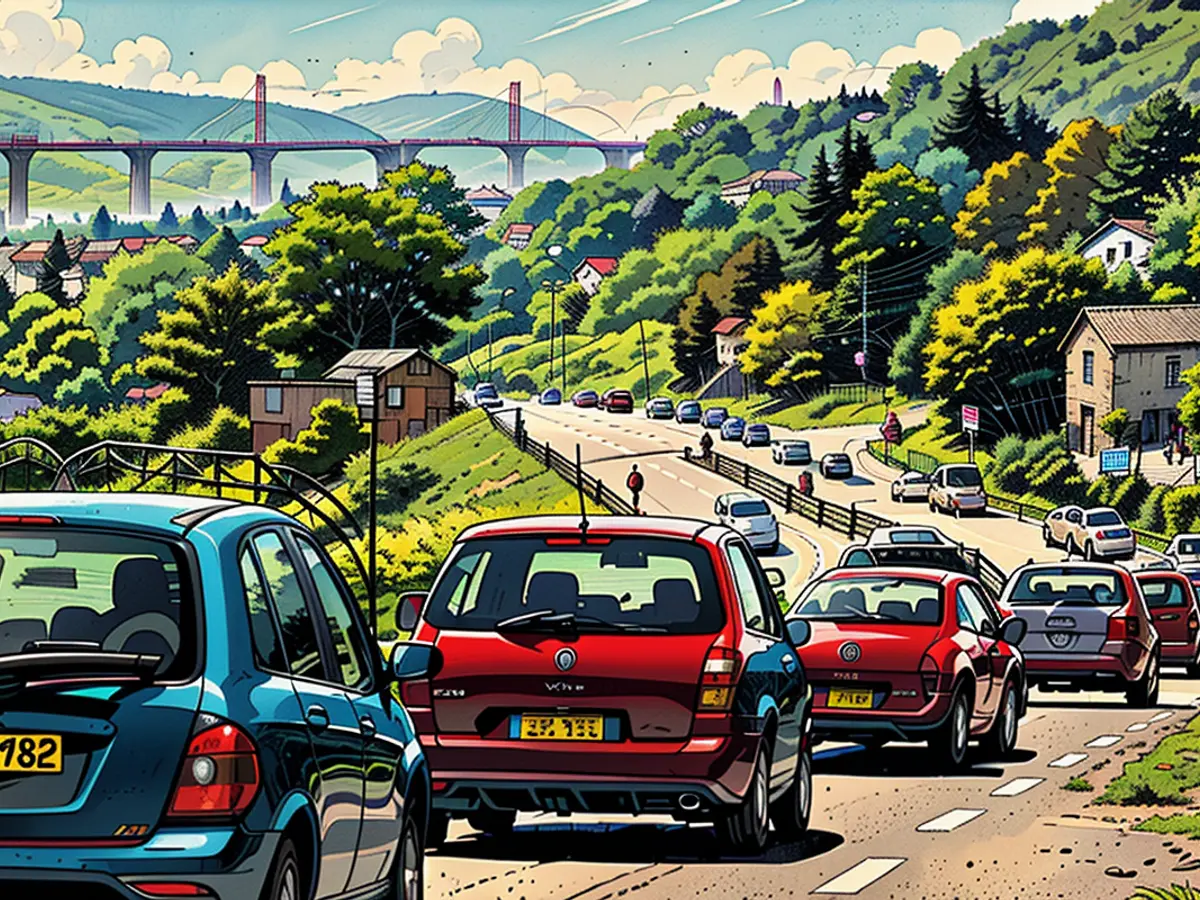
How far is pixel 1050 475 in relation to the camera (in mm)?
122375

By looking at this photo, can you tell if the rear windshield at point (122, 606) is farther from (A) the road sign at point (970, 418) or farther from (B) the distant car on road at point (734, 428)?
(B) the distant car on road at point (734, 428)

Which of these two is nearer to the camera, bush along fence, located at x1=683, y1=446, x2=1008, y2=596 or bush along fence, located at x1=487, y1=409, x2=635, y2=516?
bush along fence, located at x1=683, y1=446, x2=1008, y2=596

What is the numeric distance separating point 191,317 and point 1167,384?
54.8 metres

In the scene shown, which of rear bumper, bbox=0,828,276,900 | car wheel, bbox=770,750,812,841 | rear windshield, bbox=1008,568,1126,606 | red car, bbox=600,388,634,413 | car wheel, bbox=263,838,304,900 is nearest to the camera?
rear bumper, bbox=0,828,276,900

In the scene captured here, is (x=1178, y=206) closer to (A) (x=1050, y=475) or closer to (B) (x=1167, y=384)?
(B) (x=1167, y=384)

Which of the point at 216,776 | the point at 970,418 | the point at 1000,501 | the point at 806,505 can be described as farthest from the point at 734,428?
the point at 216,776

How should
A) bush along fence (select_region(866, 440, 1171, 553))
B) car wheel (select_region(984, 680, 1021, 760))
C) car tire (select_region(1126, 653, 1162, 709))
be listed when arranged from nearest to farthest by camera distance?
car wheel (select_region(984, 680, 1021, 760)) < car tire (select_region(1126, 653, 1162, 709)) < bush along fence (select_region(866, 440, 1171, 553))

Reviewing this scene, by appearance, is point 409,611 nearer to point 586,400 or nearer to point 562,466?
point 562,466

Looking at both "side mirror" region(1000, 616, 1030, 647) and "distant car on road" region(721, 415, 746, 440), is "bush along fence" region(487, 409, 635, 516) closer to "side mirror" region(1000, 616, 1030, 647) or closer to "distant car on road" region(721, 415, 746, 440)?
"distant car on road" region(721, 415, 746, 440)

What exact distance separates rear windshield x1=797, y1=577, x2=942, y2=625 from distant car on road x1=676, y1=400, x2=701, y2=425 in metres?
145

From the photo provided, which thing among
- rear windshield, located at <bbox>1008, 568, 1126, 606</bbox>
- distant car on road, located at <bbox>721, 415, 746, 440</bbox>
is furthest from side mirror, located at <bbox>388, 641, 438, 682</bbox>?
distant car on road, located at <bbox>721, 415, 746, 440</bbox>

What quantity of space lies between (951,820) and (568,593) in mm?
2951

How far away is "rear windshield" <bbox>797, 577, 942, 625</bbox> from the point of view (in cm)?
1767

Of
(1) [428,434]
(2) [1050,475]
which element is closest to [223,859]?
(2) [1050,475]
